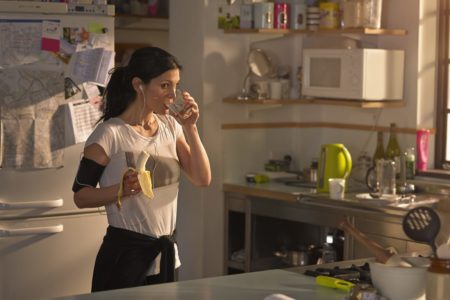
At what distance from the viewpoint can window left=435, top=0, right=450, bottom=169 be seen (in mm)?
5004

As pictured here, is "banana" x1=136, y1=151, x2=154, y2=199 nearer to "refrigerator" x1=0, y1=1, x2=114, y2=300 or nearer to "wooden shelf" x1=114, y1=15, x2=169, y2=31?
"refrigerator" x1=0, y1=1, x2=114, y2=300

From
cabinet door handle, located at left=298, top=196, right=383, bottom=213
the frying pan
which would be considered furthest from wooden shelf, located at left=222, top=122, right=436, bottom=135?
the frying pan

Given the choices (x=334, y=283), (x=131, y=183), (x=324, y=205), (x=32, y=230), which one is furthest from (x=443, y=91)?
(x=334, y=283)

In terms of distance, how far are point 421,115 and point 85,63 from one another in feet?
5.82

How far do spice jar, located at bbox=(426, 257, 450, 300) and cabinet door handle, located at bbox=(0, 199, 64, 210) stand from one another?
245 centimetres

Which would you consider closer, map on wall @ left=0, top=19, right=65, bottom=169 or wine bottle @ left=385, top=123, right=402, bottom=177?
map on wall @ left=0, top=19, right=65, bottom=169

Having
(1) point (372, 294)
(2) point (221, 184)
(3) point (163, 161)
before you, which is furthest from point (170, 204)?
(2) point (221, 184)

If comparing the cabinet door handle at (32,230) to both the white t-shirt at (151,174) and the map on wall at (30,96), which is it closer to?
the map on wall at (30,96)

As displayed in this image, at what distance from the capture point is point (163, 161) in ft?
11.6

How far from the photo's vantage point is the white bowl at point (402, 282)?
2.56 metres

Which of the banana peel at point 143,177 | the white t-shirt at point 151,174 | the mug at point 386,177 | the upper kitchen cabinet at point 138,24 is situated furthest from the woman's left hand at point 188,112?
the upper kitchen cabinet at point 138,24

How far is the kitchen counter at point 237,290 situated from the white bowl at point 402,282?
17 cm

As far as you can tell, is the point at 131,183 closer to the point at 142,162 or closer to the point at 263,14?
the point at 142,162

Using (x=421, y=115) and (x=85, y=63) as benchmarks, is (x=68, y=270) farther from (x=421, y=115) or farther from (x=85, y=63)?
(x=421, y=115)
